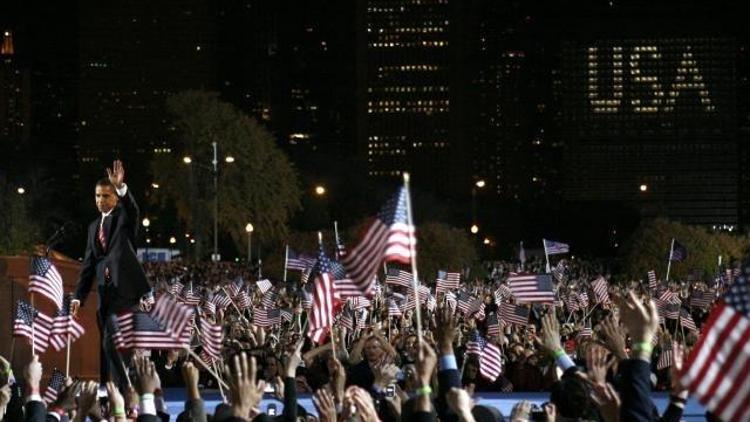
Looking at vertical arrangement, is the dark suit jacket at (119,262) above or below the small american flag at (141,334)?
A: above

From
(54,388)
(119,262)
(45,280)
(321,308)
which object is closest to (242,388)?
(54,388)

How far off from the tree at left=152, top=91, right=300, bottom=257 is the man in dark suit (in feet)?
242

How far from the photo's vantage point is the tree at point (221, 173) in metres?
91.4

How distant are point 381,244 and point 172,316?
71.8 inches

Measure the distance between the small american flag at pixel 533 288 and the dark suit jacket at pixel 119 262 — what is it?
10230mm

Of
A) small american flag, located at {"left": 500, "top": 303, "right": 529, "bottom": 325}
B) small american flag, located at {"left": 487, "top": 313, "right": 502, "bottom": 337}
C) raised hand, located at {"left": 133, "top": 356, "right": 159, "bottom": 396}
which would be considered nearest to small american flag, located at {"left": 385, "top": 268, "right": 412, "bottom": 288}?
small american flag, located at {"left": 500, "top": 303, "right": 529, "bottom": 325}

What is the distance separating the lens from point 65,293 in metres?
21.4

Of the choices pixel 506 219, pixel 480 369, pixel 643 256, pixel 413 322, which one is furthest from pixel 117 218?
pixel 506 219

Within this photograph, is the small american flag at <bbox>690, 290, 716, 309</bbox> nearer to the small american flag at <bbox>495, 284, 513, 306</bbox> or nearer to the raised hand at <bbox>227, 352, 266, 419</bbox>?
the small american flag at <bbox>495, 284, 513, 306</bbox>

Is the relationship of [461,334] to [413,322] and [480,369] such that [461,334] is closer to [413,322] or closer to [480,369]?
[413,322]

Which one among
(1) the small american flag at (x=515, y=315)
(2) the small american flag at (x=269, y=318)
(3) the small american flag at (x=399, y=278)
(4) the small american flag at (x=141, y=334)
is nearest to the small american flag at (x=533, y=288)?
(1) the small american flag at (x=515, y=315)

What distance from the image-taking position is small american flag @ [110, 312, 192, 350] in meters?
15.4

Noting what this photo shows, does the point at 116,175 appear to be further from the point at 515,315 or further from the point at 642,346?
the point at 515,315

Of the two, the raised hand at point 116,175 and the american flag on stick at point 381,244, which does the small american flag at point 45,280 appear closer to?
the raised hand at point 116,175
